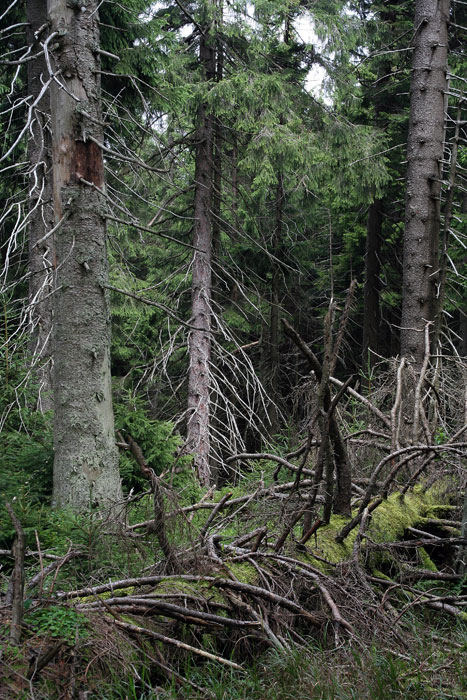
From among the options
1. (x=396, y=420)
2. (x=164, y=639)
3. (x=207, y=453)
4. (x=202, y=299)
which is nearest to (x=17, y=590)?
(x=164, y=639)

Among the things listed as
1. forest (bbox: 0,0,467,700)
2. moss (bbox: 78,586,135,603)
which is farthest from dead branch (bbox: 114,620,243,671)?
moss (bbox: 78,586,135,603)

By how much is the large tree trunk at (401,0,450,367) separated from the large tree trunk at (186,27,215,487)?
3.59 m

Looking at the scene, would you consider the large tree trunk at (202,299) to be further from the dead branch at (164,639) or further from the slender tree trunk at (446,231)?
the dead branch at (164,639)

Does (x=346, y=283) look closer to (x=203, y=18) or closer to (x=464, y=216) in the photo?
(x=464, y=216)

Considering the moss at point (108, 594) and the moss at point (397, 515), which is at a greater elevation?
the moss at point (397, 515)

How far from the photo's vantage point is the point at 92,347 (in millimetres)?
4977

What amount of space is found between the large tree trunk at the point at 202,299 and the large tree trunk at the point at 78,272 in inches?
180

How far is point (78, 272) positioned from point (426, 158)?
5.19 metres

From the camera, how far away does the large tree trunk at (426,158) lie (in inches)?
302

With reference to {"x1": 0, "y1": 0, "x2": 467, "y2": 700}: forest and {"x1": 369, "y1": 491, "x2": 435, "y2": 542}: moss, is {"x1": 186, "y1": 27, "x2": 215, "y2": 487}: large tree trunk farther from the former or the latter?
{"x1": 369, "y1": 491, "x2": 435, "y2": 542}: moss

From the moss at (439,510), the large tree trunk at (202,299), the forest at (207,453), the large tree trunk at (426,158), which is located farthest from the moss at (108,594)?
the large tree trunk at (202,299)

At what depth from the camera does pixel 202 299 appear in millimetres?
10039

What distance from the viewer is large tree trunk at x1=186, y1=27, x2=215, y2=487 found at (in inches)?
382

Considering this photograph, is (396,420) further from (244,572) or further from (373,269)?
(373,269)
